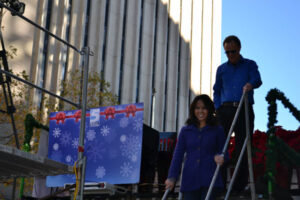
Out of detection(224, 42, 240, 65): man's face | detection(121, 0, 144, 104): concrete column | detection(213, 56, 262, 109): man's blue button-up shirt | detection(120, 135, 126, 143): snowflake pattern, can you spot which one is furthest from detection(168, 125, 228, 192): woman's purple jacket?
detection(121, 0, 144, 104): concrete column

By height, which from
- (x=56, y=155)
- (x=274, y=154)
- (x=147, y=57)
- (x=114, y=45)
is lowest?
(x=274, y=154)

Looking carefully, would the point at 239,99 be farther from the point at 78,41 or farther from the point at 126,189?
the point at 78,41

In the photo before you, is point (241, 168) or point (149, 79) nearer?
point (241, 168)

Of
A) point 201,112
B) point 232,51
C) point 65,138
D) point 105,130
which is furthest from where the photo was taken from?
point 65,138

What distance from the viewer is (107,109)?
827 centimetres

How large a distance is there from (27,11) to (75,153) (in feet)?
81.1

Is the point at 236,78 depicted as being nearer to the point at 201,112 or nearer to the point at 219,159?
the point at 201,112

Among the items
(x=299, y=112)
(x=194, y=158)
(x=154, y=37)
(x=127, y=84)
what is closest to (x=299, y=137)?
(x=299, y=112)

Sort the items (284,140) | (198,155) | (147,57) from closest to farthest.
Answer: (198,155)
(284,140)
(147,57)

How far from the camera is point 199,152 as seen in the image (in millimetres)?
5234

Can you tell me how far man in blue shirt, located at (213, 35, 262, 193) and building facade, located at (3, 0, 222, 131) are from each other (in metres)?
22.5

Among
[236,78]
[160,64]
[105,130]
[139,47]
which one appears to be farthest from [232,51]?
[160,64]

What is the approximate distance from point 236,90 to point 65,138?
10.4 ft

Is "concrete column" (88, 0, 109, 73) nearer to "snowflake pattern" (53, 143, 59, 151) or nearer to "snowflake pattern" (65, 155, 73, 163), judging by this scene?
"snowflake pattern" (53, 143, 59, 151)
